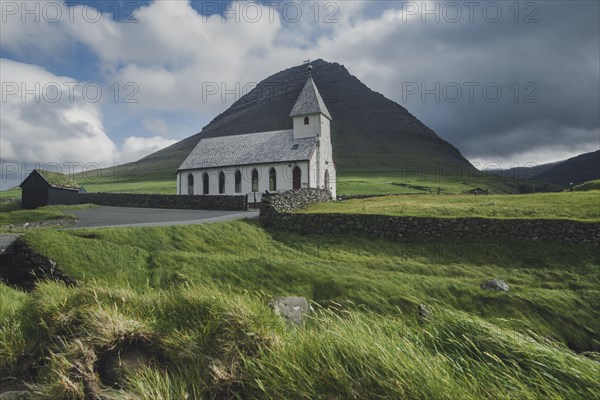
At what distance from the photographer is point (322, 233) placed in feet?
71.0

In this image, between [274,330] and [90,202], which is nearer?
[274,330]

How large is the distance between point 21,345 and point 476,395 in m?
4.19

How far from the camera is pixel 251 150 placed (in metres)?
46.4

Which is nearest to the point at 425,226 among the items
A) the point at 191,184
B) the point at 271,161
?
the point at 271,161

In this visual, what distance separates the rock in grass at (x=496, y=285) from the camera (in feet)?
46.2

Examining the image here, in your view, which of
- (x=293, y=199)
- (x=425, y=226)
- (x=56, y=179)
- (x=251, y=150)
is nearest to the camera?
(x=425, y=226)

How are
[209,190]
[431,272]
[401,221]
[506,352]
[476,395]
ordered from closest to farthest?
[476,395] < [506,352] < [431,272] < [401,221] < [209,190]

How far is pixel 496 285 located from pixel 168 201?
28504 millimetres

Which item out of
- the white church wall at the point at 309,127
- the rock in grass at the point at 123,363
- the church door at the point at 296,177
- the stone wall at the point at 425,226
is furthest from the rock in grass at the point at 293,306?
the white church wall at the point at 309,127

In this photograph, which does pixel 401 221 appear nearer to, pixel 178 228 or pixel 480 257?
pixel 480 257

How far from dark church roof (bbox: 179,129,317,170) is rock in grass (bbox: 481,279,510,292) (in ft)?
94.0

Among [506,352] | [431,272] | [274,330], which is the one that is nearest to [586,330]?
[431,272]

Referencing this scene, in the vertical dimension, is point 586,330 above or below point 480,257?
below

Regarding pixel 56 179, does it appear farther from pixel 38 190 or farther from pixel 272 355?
pixel 272 355
